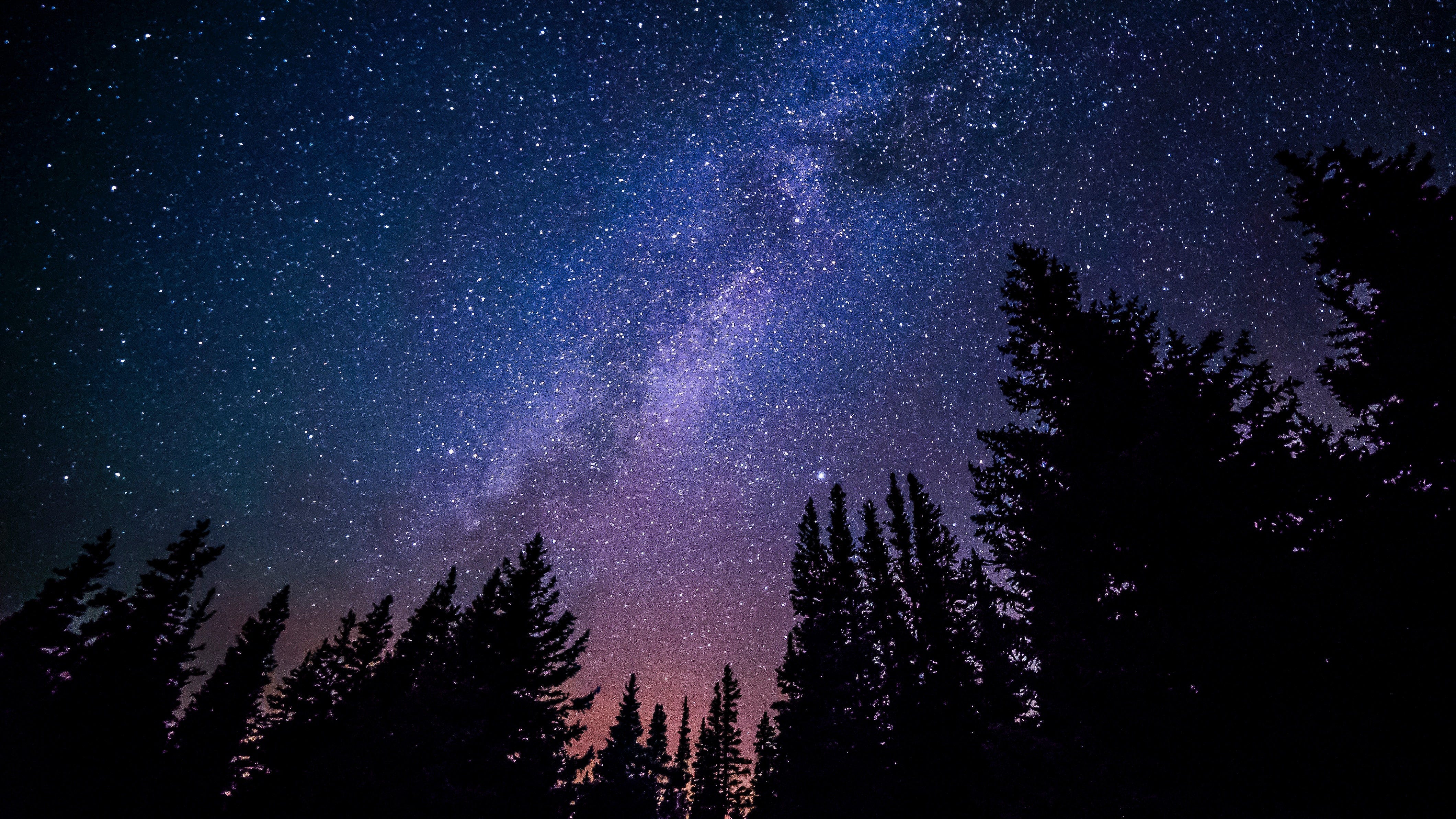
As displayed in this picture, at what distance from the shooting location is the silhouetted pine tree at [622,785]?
64.7 feet

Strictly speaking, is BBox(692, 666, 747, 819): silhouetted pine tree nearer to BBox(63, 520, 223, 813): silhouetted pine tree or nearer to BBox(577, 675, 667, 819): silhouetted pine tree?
BBox(577, 675, 667, 819): silhouetted pine tree

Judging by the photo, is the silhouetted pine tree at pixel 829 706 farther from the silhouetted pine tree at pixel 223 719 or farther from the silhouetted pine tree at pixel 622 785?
the silhouetted pine tree at pixel 223 719

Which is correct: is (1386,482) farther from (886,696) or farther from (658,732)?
(658,732)

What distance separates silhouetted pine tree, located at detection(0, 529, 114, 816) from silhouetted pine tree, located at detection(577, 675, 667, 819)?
19723 mm

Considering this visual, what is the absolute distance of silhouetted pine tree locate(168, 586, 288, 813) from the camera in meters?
23.3

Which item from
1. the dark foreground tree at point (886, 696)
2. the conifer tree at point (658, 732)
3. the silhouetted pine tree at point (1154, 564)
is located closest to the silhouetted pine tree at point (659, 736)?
the conifer tree at point (658, 732)

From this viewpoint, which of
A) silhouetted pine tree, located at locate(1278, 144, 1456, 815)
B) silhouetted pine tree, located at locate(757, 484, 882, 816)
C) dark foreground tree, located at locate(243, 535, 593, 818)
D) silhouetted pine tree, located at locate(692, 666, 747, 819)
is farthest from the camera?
silhouetted pine tree, located at locate(692, 666, 747, 819)

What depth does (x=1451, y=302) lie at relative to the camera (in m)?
8.52

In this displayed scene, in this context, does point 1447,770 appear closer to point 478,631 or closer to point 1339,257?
point 1339,257

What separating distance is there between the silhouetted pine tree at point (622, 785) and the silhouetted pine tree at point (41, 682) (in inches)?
776

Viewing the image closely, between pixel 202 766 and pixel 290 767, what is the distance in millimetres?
4040

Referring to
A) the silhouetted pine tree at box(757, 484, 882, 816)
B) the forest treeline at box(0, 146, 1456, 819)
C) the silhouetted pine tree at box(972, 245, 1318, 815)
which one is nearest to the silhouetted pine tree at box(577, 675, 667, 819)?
the forest treeline at box(0, 146, 1456, 819)

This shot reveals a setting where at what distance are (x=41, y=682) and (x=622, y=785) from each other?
23.8 metres

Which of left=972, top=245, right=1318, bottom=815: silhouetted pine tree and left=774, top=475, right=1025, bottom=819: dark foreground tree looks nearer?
left=972, top=245, right=1318, bottom=815: silhouetted pine tree
